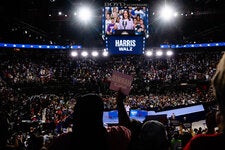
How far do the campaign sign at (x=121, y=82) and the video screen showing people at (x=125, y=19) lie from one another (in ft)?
51.1

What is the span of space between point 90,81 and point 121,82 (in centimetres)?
2888

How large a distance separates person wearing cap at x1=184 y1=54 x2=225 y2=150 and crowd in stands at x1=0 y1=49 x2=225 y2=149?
2075 centimetres

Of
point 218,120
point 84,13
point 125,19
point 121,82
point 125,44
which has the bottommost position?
point 218,120

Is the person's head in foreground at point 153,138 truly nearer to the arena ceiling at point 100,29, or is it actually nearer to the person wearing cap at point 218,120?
the person wearing cap at point 218,120

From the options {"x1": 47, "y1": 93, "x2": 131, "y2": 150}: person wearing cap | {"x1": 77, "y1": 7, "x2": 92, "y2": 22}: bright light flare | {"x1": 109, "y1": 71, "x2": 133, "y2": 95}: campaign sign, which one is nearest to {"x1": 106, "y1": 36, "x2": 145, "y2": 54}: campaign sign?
{"x1": 77, "y1": 7, "x2": 92, "y2": 22}: bright light flare

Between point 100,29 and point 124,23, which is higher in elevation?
point 100,29

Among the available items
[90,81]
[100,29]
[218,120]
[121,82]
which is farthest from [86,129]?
[100,29]

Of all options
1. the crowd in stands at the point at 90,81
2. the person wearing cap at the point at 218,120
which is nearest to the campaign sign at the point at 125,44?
the crowd in stands at the point at 90,81

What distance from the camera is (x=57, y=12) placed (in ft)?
88.6

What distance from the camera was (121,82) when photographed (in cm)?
348

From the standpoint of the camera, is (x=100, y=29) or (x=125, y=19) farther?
(x=100, y=29)

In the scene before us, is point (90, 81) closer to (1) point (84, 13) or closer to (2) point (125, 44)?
(1) point (84, 13)

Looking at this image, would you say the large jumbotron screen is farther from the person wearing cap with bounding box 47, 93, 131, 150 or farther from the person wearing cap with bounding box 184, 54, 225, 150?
the person wearing cap with bounding box 184, 54, 225, 150

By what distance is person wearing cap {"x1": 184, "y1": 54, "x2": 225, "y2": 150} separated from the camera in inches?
55.9
